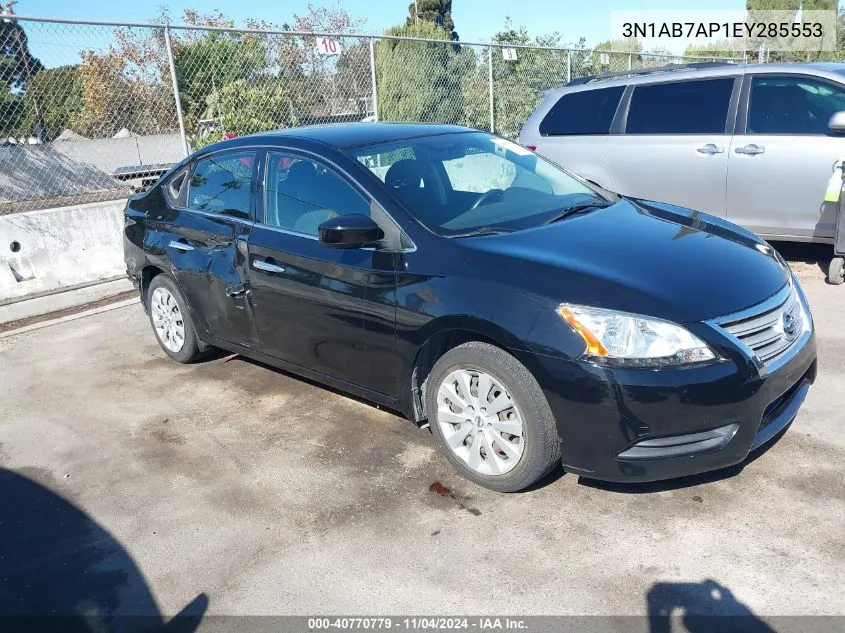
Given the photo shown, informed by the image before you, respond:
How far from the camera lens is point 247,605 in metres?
2.96

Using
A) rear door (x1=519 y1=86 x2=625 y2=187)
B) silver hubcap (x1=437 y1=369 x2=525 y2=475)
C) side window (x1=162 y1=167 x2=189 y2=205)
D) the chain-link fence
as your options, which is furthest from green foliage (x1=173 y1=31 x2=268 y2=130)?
silver hubcap (x1=437 y1=369 x2=525 y2=475)

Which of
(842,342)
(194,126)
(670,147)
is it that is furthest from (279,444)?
(194,126)

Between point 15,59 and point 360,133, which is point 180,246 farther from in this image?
point 15,59

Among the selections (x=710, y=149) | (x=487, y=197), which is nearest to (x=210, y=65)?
(x=710, y=149)

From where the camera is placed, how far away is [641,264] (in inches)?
135

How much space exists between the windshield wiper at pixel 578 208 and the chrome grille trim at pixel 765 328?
1145 millimetres

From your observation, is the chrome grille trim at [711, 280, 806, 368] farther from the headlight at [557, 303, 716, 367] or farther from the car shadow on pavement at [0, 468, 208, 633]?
the car shadow on pavement at [0, 468, 208, 633]

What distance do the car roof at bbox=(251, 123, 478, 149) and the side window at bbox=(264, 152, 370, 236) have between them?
0.18 metres

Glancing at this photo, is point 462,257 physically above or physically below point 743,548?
above

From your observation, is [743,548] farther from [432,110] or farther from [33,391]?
[432,110]

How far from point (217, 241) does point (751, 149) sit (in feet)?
15.6

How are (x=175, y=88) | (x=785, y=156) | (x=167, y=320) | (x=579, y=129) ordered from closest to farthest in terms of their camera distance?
(x=167, y=320) → (x=785, y=156) → (x=579, y=129) → (x=175, y=88)

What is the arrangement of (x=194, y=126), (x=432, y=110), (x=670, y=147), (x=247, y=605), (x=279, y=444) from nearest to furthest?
(x=247, y=605)
(x=279, y=444)
(x=670, y=147)
(x=194, y=126)
(x=432, y=110)

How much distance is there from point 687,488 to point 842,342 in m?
2.40
